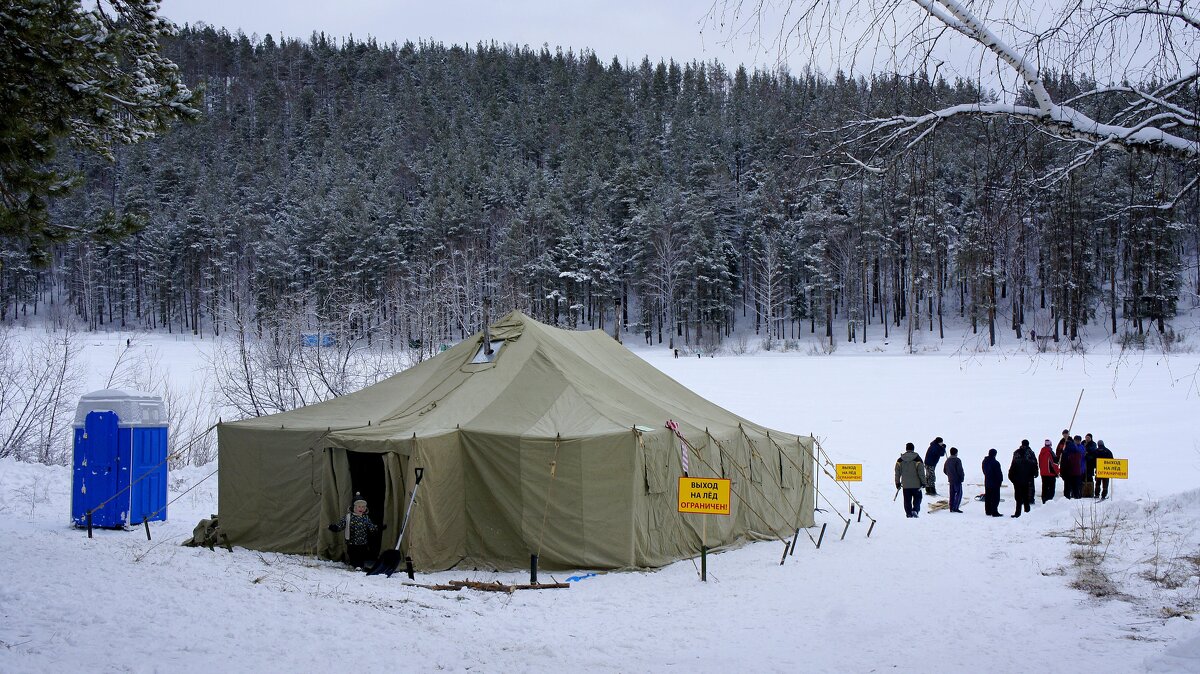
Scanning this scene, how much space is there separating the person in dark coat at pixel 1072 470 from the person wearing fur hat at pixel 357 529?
43.5ft

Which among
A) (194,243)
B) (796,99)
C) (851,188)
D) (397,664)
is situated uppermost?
(194,243)

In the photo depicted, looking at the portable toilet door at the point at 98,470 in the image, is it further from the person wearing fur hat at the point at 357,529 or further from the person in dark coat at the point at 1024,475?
the person in dark coat at the point at 1024,475

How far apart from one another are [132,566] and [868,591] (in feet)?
25.8

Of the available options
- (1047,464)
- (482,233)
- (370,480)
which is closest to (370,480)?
(370,480)

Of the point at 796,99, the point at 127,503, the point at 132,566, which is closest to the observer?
the point at 796,99

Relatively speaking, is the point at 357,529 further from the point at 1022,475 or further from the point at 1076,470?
the point at 1076,470

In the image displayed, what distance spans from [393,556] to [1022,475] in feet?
39.6

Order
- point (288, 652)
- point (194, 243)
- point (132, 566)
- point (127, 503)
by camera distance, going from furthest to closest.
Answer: point (194, 243) < point (127, 503) < point (132, 566) < point (288, 652)

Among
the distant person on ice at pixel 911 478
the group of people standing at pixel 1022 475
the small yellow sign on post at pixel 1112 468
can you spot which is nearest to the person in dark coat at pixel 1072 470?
the group of people standing at pixel 1022 475

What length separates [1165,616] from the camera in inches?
288

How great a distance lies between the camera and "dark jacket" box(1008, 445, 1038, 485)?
50.9 ft

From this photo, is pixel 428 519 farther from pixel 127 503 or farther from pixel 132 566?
pixel 127 503

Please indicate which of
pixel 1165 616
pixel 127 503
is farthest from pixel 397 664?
pixel 127 503

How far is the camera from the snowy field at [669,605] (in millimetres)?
5836
